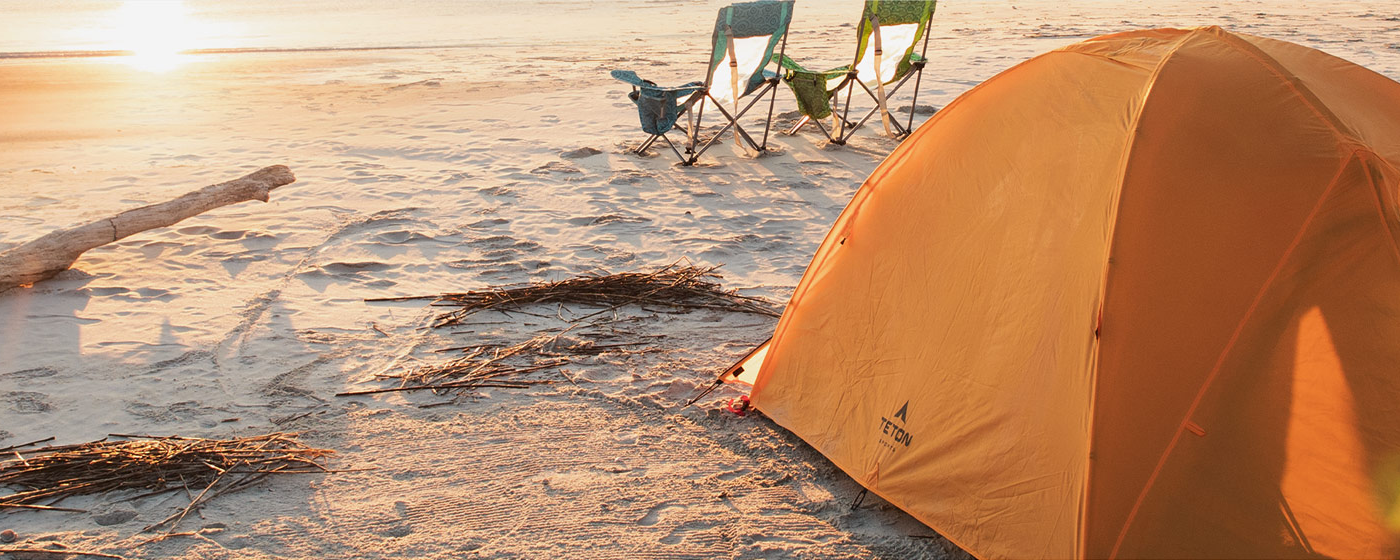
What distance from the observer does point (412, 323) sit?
4770mm

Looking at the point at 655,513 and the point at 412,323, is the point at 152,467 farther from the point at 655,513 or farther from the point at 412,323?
the point at 655,513

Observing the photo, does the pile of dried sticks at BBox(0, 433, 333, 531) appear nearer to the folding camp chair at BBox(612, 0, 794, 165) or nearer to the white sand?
the white sand

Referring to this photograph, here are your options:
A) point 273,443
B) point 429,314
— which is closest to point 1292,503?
point 273,443

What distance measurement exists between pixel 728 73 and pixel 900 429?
5.30 m

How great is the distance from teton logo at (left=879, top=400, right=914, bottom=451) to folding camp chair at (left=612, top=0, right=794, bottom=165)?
4.88 m

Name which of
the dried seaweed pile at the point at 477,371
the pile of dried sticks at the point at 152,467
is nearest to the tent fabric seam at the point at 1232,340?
the dried seaweed pile at the point at 477,371

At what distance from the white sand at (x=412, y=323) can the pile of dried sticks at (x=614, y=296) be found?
0.12m

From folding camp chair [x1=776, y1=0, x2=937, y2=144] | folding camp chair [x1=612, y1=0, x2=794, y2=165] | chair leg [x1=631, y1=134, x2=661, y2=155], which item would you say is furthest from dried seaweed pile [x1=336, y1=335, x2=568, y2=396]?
folding camp chair [x1=776, y1=0, x2=937, y2=144]

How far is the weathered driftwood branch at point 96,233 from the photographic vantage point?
499cm

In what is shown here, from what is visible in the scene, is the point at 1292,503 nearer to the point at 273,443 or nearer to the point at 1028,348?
the point at 1028,348

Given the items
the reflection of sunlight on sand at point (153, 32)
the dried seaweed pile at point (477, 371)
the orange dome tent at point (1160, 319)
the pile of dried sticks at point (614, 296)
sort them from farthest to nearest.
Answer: the reflection of sunlight on sand at point (153, 32) → the pile of dried sticks at point (614, 296) → the dried seaweed pile at point (477, 371) → the orange dome tent at point (1160, 319)

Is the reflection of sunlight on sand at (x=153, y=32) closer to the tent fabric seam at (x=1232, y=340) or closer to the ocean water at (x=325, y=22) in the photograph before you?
the ocean water at (x=325, y=22)

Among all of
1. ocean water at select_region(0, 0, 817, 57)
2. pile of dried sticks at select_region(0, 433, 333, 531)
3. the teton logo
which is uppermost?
the teton logo

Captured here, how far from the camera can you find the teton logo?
3.17 metres
